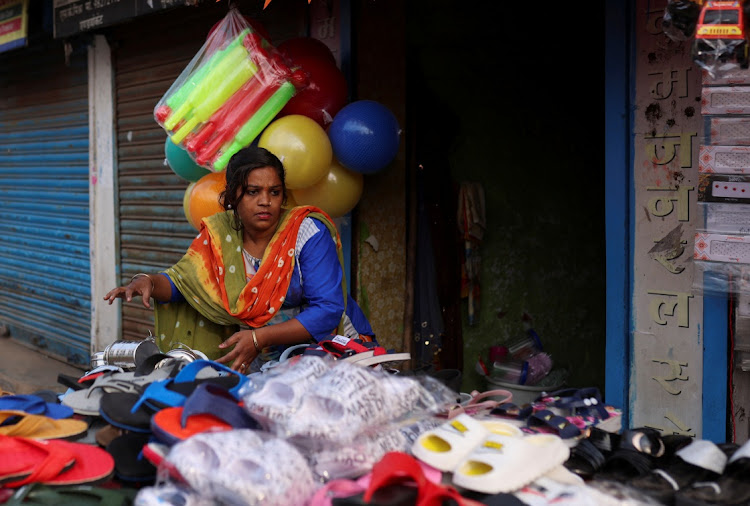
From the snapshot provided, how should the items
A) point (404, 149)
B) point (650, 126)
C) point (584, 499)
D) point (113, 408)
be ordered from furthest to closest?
point (404, 149)
point (650, 126)
point (113, 408)
point (584, 499)

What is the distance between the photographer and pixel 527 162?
5.30 meters

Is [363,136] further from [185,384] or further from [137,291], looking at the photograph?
[185,384]

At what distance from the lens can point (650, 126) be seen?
3.10m

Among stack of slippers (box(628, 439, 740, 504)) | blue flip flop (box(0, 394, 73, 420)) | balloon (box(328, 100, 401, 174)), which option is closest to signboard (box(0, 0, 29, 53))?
balloon (box(328, 100, 401, 174))

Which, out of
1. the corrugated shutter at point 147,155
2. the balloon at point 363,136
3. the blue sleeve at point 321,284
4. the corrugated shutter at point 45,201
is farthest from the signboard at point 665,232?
the corrugated shutter at point 45,201

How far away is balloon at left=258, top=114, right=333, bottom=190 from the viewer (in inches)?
132

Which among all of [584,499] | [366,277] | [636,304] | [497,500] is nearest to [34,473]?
[497,500]

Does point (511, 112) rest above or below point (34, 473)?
above

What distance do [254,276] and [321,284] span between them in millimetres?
271

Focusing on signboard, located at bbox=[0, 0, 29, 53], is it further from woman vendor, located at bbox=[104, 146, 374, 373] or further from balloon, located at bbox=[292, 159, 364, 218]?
woman vendor, located at bbox=[104, 146, 374, 373]

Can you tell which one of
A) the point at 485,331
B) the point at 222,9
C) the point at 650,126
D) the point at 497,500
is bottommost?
the point at 485,331

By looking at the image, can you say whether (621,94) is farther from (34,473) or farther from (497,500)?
(34,473)

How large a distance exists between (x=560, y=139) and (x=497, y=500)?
4.28 meters

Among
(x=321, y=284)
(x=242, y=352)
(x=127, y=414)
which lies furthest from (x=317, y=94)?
(x=127, y=414)
